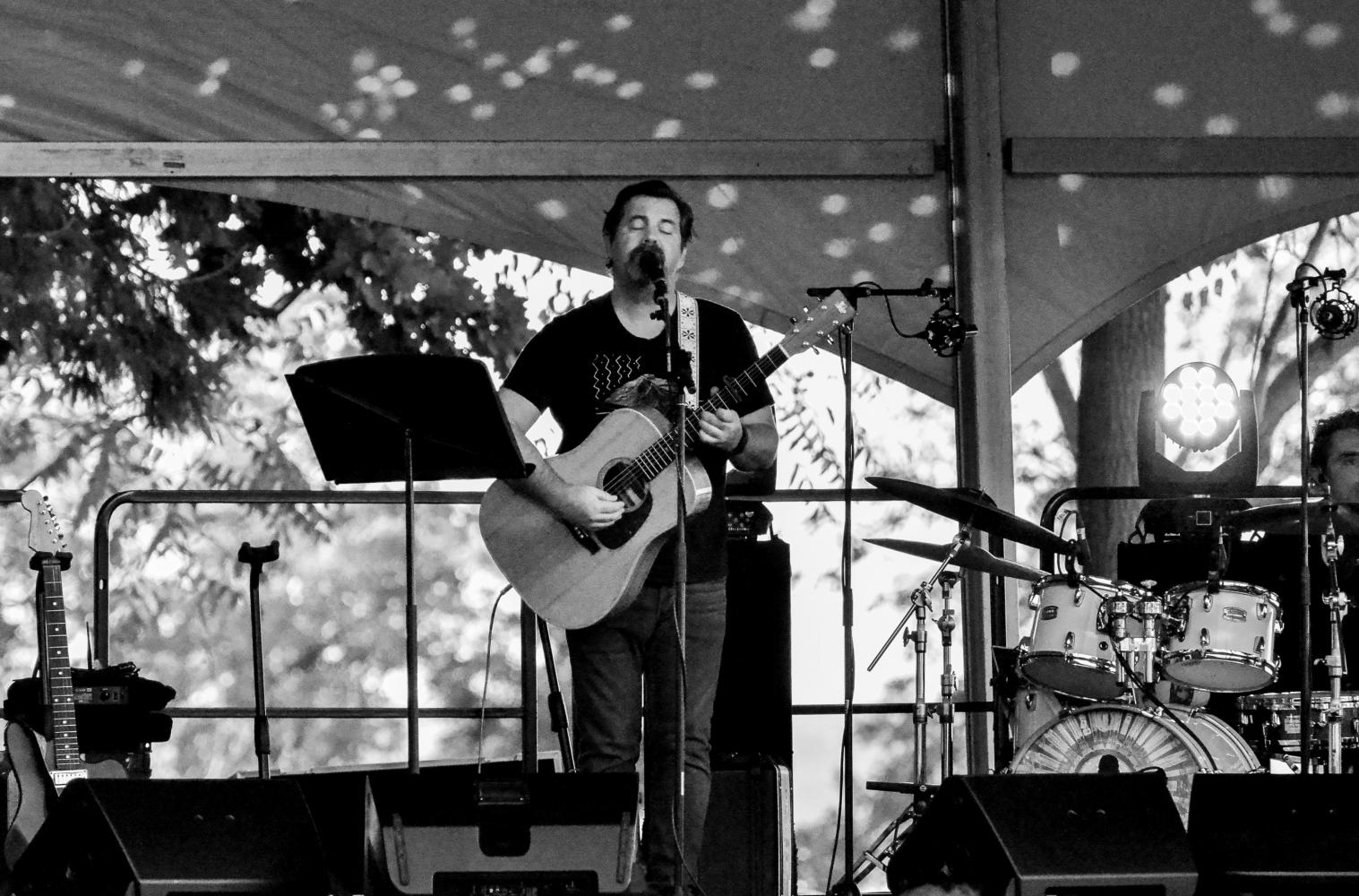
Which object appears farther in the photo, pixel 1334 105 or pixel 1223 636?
pixel 1334 105

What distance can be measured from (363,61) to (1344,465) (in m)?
3.69

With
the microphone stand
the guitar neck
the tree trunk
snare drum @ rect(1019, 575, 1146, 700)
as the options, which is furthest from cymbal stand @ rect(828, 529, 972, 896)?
the tree trunk

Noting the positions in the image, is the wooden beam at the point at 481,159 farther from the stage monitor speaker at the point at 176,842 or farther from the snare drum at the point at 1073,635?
→ the stage monitor speaker at the point at 176,842

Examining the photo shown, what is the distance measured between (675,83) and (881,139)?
0.77 m

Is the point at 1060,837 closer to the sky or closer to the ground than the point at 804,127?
closer to the ground

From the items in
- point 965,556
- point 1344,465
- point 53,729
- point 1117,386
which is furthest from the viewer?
point 1117,386

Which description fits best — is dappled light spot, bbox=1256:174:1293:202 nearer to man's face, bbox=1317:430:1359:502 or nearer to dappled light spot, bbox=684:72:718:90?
man's face, bbox=1317:430:1359:502

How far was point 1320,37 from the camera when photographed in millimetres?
6445

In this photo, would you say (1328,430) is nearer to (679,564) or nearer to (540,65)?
(540,65)

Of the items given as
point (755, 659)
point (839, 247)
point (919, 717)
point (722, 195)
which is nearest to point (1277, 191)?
point (839, 247)

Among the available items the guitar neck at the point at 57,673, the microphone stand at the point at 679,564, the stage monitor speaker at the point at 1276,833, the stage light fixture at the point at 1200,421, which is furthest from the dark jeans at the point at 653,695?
the stage light fixture at the point at 1200,421

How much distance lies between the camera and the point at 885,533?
10.7 metres

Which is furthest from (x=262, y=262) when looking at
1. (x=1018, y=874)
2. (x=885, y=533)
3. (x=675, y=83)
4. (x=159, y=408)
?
(x=1018, y=874)

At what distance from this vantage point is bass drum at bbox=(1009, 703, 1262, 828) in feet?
16.6
